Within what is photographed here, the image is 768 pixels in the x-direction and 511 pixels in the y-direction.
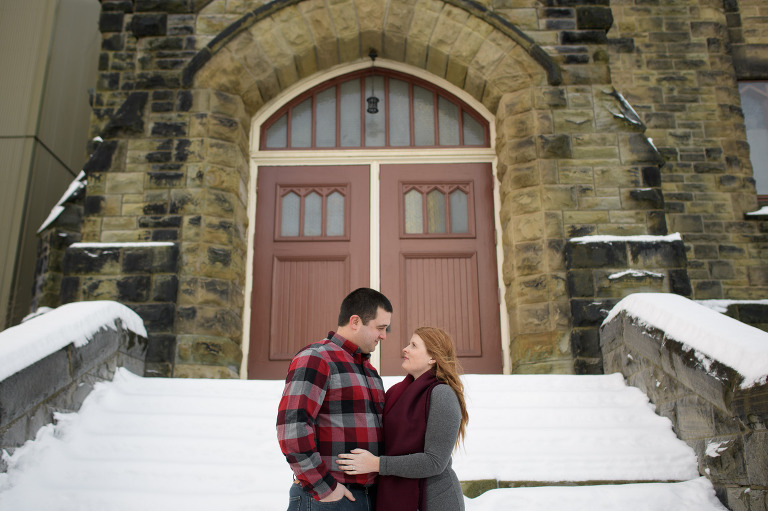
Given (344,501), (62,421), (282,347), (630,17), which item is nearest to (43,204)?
(282,347)

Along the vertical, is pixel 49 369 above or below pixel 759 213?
below

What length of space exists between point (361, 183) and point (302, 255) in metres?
0.98

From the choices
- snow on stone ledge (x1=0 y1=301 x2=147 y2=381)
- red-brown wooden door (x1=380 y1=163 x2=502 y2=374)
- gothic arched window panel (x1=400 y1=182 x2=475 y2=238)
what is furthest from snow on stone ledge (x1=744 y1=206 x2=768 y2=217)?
snow on stone ledge (x1=0 y1=301 x2=147 y2=381)

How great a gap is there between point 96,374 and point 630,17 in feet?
26.7

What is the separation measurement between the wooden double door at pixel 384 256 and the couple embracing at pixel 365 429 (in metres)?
3.91

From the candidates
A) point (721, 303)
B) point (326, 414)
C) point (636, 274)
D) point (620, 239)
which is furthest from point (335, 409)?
point (721, 303)

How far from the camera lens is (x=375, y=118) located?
288 inches

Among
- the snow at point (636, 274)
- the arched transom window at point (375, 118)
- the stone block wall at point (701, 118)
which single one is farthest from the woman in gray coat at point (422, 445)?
the stone block wall at point (701, 118)

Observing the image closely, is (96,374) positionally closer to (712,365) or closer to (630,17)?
(712,365)

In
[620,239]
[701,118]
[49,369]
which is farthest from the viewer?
[701,118]

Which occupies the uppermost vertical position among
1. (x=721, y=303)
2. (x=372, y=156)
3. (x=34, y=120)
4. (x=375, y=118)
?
(x=34, y=120)

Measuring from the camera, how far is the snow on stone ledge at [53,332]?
3.67 meters

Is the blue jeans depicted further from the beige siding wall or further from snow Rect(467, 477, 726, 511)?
the beige siding wall

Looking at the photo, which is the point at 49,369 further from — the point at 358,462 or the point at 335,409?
the point at 358,462
